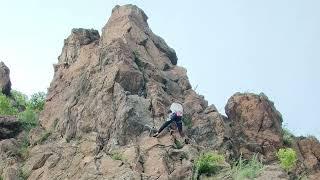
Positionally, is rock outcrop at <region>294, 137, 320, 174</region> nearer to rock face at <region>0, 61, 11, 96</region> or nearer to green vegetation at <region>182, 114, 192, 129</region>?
green vegetation at <region>182, 114, 192, 129</region>

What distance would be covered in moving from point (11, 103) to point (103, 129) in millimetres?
13142

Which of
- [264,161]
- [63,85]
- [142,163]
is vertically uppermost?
[63,85]

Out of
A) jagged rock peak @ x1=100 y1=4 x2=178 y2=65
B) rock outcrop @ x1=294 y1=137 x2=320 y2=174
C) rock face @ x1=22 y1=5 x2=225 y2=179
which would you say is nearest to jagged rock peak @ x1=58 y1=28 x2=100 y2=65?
rock face @ x1=22 y1=5 x2=225 y2=179

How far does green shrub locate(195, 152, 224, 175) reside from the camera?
23.7m

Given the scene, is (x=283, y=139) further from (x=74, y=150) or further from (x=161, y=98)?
(x=74, y=150)

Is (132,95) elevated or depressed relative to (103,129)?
elevated

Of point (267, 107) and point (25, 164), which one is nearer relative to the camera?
point (25, 164)

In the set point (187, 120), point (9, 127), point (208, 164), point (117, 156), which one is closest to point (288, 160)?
point (187, 120)

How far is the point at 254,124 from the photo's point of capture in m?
32.9

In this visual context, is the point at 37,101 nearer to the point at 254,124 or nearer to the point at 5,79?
the point at 5,79

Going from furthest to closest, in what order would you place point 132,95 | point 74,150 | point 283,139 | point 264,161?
point 283,139, point 264,161, point 132,95, point 74,150

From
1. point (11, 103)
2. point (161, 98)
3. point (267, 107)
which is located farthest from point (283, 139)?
point (11, 103)

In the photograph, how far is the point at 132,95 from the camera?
91.5 feet

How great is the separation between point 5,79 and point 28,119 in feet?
33.9
